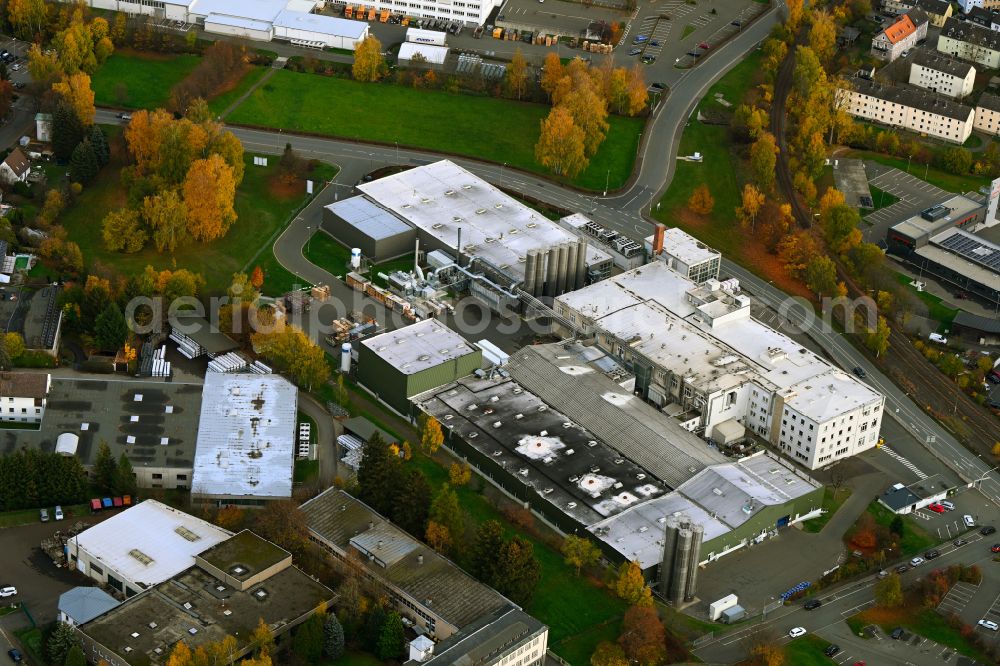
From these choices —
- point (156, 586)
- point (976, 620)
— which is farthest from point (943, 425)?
point (156, 586)

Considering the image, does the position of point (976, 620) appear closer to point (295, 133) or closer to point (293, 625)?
point (293, 625)

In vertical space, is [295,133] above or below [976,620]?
above

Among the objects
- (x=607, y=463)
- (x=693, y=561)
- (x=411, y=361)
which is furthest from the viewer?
(x=411, y=361)

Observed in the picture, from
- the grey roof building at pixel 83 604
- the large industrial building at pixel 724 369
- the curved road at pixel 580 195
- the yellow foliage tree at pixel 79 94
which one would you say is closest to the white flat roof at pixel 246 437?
the grey roof building at pixel 83 604

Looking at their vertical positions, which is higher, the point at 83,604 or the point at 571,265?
the point at 571,265

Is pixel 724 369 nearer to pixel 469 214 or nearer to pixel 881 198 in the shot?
pixel 469 214

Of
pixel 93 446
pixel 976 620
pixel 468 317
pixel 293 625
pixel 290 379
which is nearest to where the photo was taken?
pixel 293 625

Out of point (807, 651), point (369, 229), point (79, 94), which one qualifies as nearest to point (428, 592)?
point (807, 651)

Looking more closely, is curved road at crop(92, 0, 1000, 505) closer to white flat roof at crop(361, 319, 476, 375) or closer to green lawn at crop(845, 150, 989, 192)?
white flat roof at crop(361, 319, 476, 375)
